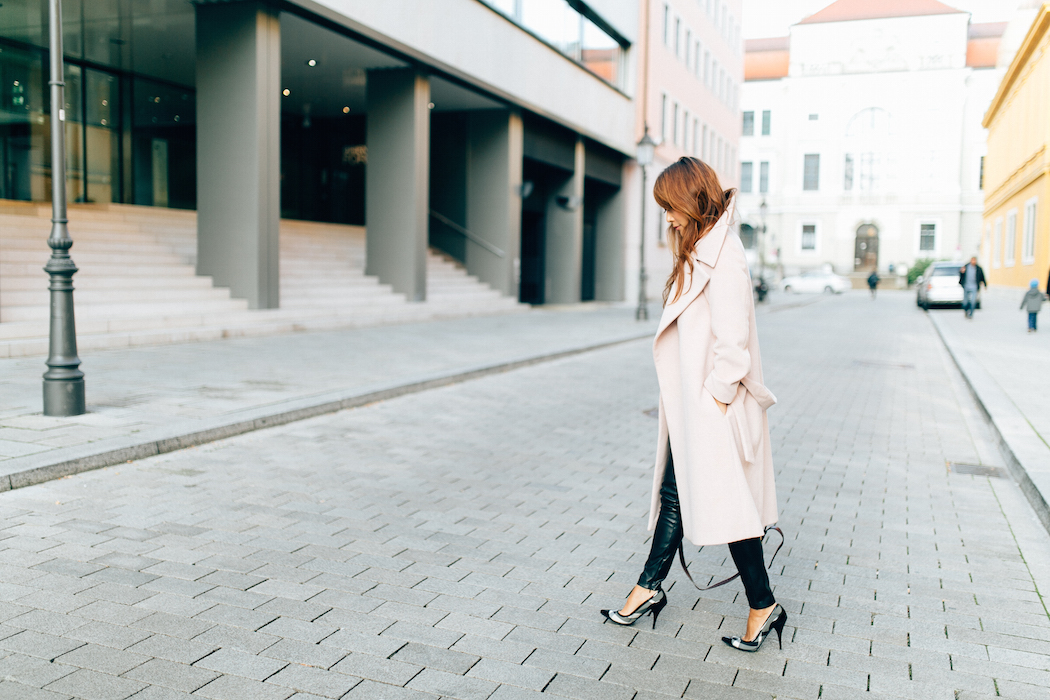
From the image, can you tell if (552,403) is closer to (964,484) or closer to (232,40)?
(964,484)

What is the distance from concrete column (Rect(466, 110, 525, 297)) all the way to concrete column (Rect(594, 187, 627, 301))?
9.53 m

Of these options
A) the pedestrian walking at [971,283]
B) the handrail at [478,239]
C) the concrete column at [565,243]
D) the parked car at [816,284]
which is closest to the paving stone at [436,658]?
the handrail at [478,239]

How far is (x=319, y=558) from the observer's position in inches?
168

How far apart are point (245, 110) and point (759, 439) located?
1298 centimetres

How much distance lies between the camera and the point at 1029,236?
3591 cm

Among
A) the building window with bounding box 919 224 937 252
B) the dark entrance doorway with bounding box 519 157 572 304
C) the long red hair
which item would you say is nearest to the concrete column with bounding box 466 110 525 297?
the dark entrance doorway with bounding box 519 157 572 304

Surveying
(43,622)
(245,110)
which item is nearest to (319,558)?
(43,622)

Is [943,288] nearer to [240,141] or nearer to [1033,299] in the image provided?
[1033,299]

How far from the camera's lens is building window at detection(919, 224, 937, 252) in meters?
69.0

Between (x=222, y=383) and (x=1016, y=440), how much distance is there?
23.7ft

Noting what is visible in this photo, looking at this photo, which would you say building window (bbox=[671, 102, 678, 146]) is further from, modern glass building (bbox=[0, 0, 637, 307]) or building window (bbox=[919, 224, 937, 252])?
building window (bbox=[919, 224, 937, 252])

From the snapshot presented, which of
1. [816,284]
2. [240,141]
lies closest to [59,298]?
[240,141]

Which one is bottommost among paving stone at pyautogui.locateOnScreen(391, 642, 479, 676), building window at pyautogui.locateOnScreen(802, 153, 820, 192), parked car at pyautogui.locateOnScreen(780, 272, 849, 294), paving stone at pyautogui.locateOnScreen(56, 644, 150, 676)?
paving stone at pyautogui.locateOnScreen(391, 642, 479, 676)

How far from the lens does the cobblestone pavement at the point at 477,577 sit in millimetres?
3115
